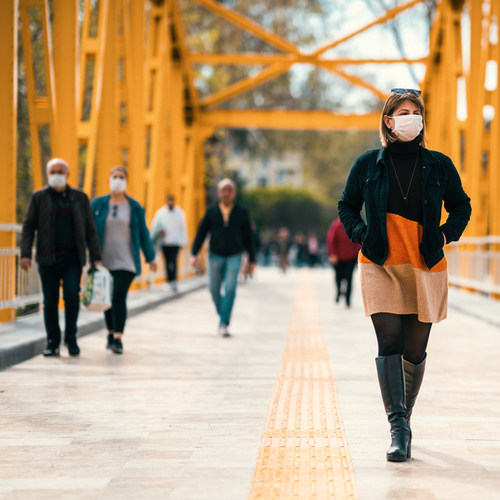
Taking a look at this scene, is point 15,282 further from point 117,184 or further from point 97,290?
point 97,290

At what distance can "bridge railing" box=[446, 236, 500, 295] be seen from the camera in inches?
555

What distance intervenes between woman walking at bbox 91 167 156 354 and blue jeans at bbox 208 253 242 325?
162cm

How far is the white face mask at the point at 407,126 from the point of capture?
412cm

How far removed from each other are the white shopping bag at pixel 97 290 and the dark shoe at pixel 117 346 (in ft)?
1.66

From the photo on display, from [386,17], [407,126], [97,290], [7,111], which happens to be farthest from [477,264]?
[407,126]

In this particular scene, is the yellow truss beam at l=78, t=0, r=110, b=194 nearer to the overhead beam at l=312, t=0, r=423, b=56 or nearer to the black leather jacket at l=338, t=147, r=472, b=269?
the black leather jacket at l=338, t=147, r=472, b=269

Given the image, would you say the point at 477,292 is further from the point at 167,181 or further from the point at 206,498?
the point at 206,498

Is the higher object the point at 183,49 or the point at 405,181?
the point at 183,49

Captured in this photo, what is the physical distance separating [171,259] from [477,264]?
5.56m

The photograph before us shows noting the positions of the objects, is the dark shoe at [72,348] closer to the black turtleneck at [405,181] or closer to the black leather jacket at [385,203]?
the black leather jacket at [385,203]

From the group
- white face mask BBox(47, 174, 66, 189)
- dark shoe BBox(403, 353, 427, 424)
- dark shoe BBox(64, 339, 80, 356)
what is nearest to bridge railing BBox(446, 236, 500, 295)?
dark shoe BBox(64, 339, 80, 356)

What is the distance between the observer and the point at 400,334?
416 centimetres

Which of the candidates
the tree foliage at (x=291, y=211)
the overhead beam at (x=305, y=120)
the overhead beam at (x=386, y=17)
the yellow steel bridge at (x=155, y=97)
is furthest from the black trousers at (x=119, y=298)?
the tree foliage at (x=291, y=211)

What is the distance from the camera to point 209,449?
424 cm
